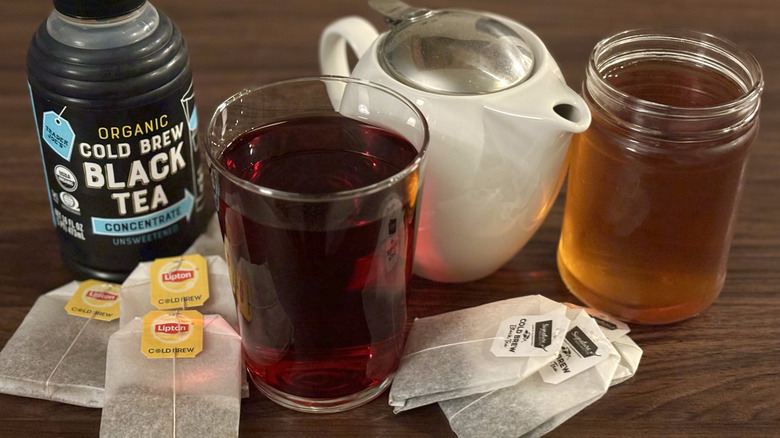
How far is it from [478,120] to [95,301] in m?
0.39

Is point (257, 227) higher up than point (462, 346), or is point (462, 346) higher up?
point (257, 227)

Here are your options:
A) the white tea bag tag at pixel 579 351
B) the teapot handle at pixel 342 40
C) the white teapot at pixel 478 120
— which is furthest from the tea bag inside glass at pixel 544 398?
the teapot handle at pixel 342 40

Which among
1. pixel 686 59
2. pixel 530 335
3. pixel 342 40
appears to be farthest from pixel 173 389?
pixel 686 59

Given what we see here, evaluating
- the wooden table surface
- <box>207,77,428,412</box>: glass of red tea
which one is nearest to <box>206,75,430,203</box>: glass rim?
<box>207,77,428,412</box>: glass of red tea

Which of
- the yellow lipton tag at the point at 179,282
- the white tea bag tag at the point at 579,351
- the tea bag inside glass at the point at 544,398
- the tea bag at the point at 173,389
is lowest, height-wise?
the tea bag at the point at 173,389

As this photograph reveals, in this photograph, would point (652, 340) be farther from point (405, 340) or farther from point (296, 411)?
point (296, 411)

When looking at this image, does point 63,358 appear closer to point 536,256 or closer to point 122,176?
point 122,176

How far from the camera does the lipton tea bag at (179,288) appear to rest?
85 centimetres

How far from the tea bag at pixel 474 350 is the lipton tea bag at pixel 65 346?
259 mm

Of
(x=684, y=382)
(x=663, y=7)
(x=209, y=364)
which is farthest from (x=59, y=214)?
(x=663, y=7)

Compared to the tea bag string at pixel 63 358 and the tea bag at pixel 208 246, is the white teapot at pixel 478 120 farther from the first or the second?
the tea bag string at pixel 63 358

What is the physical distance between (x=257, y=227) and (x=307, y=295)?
66mm

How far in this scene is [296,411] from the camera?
0.78m

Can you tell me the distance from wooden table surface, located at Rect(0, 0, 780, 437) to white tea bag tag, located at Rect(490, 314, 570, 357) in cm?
6
